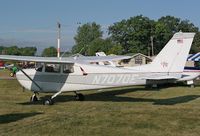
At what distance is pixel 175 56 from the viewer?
48.5 feet

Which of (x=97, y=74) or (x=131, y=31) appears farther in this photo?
(x=131, y=31)

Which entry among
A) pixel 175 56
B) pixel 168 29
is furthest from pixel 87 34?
pixel 175 56

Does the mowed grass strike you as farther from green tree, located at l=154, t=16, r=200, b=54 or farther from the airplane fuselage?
green tree, located at l=154, t=16, r=200, b=54

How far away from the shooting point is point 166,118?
9570mm

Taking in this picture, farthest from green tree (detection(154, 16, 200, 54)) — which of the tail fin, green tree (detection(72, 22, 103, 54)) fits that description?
the tail fin

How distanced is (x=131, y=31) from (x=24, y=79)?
8317 centimetres

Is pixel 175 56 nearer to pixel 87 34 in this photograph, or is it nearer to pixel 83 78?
pixel 83 78

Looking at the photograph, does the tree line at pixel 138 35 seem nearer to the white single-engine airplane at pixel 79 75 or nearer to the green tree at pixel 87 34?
the green tree at pixel 87 34

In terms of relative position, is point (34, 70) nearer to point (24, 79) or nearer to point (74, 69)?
point (24, 79)

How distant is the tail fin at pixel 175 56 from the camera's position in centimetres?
1444

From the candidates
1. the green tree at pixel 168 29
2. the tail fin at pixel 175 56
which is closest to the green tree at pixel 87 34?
the green tree at pixel 168 29

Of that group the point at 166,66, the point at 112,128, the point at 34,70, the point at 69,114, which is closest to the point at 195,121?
the point at 112,128

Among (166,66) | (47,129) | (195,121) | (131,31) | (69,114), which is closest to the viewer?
(47,129)

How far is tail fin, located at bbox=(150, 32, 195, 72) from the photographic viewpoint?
1444 centimetres
